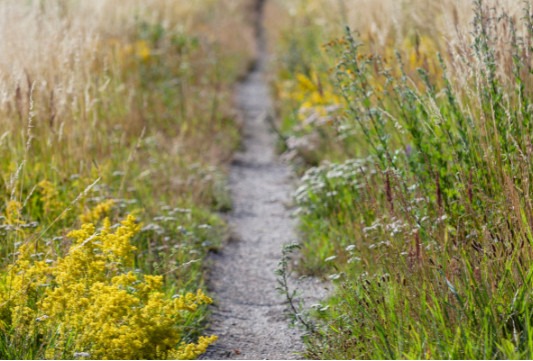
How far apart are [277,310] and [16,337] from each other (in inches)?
57.6

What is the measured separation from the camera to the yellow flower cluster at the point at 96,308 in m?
3.02

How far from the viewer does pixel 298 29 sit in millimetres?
11516

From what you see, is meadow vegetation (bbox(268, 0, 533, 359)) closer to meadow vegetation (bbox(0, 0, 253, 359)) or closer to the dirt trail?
the dirt trail

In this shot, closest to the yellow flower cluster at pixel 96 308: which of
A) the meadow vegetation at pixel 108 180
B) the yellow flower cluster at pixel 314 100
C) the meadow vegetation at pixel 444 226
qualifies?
the meadow vegetation at pixel 108 180

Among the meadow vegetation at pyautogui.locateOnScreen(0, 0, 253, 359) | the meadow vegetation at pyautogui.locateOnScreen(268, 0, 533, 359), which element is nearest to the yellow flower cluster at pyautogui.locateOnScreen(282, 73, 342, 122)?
the meadow vegetation at pyautogui.locateOnScreen(0, 0, 253, 359)

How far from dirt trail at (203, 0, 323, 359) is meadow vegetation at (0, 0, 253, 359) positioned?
0.49 feet

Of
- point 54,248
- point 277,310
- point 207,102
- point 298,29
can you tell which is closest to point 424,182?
point 277,310

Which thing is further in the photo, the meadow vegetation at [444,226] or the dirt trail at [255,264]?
the dirt trail at [255,264]

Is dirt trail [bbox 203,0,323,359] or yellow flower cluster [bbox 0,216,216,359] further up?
yellow flower cluster [bbox 0,216,216,359]

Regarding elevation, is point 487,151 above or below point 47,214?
above

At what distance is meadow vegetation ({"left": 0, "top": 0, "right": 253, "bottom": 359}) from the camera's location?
3.12 meters

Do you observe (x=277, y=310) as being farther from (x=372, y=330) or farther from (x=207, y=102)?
(x=207, y=102)

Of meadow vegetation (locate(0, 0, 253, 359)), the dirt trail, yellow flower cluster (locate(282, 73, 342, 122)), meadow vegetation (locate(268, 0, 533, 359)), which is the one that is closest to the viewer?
meadow vegetation (locate(268, 0, 533, 359))

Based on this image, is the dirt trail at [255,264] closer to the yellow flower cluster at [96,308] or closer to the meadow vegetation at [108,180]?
the meadow vegetation at [108,180]
